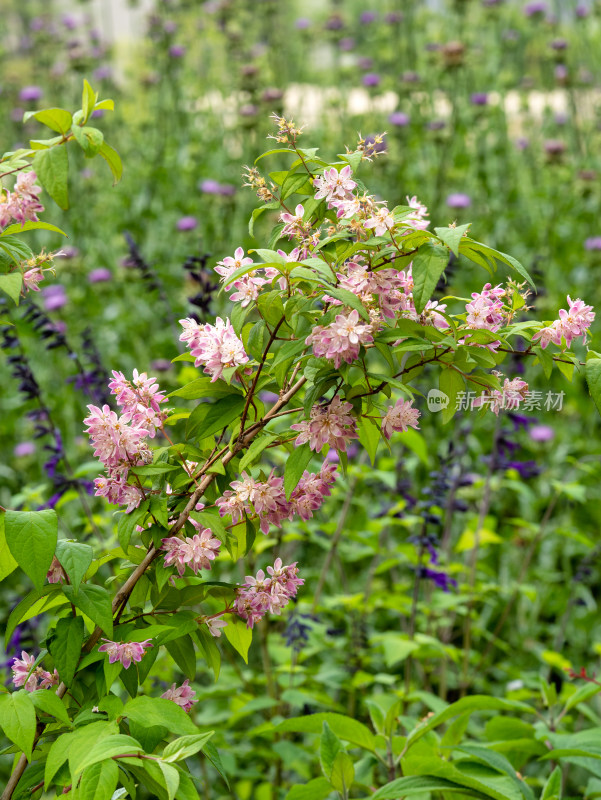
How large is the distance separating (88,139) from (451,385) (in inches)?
23.2

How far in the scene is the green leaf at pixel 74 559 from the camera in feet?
3.40

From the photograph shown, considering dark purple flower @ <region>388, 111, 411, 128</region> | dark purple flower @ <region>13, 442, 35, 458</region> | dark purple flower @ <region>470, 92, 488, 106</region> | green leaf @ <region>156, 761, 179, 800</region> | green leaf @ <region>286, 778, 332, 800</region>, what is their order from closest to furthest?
green leaf @ <region>156, 761, 179, 800</region> → green leaf @ <region>286, 778, 332, 800</region> → dark purple flower @ <region>13, 442, 35, 458</region> → dark purple flower @ <region>388, 111, 411, 128</region> → dark purple flower @ <region>470, 92, 488, 106</region>

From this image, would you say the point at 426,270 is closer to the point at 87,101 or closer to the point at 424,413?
the point at 87,101

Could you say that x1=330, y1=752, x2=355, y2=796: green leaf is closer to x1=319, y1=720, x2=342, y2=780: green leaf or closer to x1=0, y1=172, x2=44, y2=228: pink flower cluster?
x1=319, y1=720, x2=342, y2=780: green leaf

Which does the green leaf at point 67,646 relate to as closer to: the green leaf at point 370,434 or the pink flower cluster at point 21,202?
the green leaf at point 370,434

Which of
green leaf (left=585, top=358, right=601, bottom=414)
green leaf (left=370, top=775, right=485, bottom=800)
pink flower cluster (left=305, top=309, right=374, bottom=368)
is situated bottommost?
green leaf (left=370, top=775, right=485, bottom=800)

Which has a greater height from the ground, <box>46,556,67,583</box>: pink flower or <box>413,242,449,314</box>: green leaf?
<box>413,242,449,314</box>: green leaf

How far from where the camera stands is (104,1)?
6.28 metres

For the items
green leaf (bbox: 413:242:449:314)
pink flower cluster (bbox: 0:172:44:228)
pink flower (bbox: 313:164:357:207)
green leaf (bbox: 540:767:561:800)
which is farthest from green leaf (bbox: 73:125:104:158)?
green leaf (bbox: 540:767:561:800)

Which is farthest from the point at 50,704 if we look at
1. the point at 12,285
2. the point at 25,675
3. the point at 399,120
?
the point at 399,120

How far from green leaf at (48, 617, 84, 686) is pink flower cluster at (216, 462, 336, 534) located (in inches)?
9.7

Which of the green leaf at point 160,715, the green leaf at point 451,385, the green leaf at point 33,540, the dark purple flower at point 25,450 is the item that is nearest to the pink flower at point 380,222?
the green leaf at point 451,385

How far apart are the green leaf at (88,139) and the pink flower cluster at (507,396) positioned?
2.04 ft

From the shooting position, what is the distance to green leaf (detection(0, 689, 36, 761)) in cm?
97
